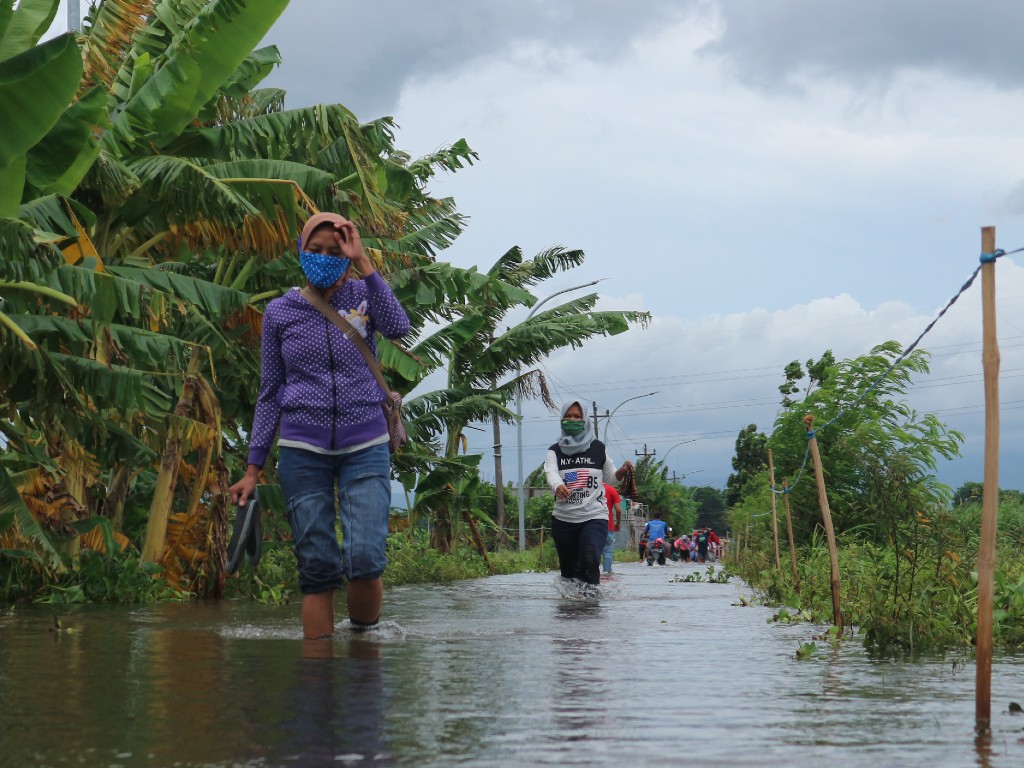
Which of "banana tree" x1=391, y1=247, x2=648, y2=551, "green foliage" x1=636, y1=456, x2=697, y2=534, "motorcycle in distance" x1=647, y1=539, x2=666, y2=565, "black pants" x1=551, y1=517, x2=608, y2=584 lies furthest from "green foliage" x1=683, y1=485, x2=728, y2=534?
"black pants" x1=551, y1=517, x2=608, y2=584

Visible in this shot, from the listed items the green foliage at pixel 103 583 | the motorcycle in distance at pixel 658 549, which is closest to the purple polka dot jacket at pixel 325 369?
the green foliage at pixel 103 583

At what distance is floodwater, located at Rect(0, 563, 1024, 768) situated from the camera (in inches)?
131

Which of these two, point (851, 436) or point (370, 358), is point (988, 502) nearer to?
point (370, 358)

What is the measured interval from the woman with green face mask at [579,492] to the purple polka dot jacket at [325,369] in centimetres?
601

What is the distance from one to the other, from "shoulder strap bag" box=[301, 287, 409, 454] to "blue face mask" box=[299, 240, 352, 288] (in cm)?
8

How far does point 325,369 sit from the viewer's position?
632cm

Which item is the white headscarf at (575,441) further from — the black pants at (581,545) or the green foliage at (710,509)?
the green foliage at (710,509)

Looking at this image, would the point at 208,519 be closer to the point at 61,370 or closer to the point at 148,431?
the point at 148,431

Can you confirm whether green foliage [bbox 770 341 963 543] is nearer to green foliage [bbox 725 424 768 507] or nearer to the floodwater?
the floodwater

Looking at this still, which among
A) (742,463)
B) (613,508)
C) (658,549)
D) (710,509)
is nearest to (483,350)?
(613,508)

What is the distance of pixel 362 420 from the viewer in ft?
20.7

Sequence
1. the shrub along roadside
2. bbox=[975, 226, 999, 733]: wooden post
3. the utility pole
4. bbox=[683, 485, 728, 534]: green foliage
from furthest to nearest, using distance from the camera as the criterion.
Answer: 1. bbox=[683, 485, 728, 534]: green foliage
2. the utility pole
3. the shrub along roadside
4. bbox=[975, 226, 999, 733]: wooden post

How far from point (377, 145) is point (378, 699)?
1225cm

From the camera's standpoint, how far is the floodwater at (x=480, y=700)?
3336mm
